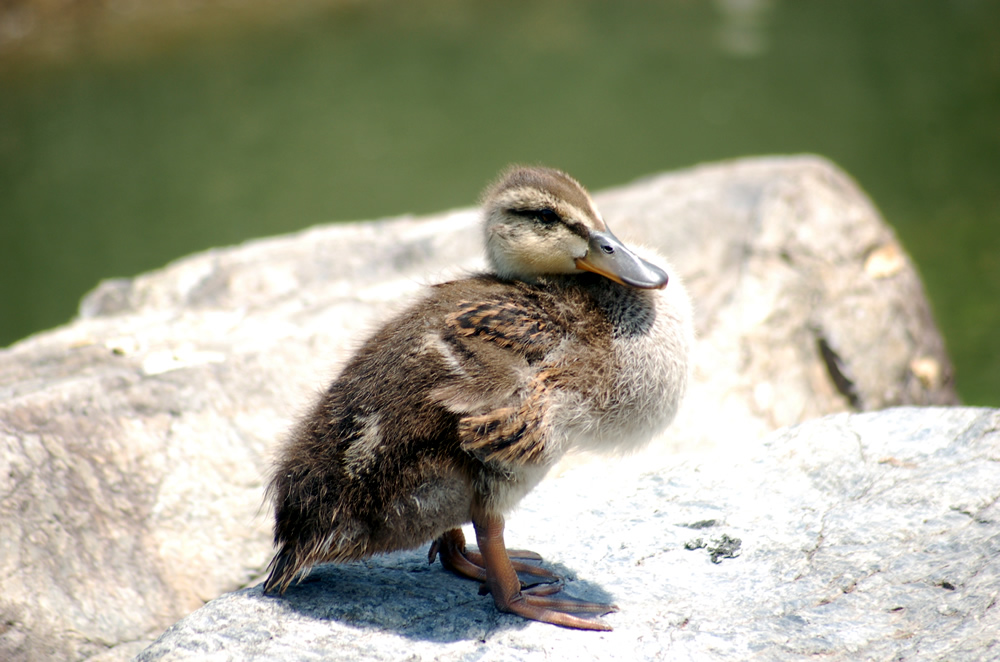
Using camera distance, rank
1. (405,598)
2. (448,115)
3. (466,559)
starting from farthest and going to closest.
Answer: (448,115) < (466,559) < (405,598)

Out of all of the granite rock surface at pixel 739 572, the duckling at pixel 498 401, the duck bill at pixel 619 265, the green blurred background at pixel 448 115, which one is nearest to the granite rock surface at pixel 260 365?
the granite rock surface at pixel 739 572

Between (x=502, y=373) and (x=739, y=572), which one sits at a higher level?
(x=502, y=373)

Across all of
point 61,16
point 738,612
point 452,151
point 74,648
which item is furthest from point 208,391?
point 61,16

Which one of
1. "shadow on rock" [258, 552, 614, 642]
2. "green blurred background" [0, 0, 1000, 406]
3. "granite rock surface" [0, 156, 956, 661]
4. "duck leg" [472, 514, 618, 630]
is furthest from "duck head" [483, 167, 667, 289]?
"green blurred background" [0, 0, 1000, 406]

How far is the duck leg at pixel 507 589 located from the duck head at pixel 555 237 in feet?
2.82

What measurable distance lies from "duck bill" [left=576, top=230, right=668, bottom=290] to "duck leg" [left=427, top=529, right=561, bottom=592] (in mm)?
995

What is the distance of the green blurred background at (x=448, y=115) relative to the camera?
31.4ft

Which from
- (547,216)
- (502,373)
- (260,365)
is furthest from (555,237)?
(260,365)

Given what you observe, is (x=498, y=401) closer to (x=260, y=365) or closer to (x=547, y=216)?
(x=547, y=216)

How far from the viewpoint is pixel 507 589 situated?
9.14 feet

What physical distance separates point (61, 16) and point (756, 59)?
10564 millimetres

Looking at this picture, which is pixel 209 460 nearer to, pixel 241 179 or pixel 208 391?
pixel 208 391

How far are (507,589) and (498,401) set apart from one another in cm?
60

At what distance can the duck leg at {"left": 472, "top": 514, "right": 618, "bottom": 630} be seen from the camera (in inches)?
109
